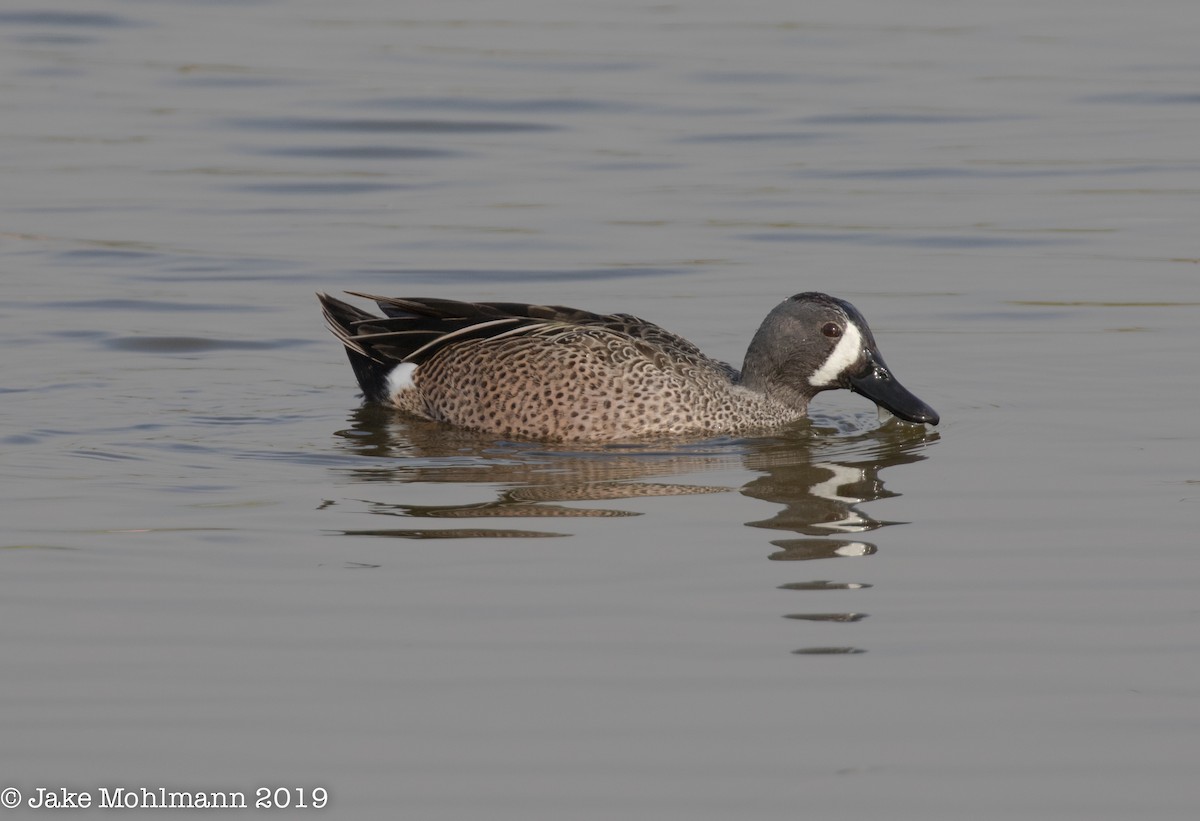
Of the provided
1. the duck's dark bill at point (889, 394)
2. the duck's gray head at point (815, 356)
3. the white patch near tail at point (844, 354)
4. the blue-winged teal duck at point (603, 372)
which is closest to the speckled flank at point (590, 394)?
the blue-winged teal duck at point (603, 372)

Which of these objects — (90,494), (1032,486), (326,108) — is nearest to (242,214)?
(326,108)

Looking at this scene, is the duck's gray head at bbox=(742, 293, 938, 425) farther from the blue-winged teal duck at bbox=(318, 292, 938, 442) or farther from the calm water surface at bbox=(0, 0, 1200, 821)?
the calm water surface at bbox=(0, 0, 1200, 821)

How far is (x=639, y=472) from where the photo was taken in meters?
7.71

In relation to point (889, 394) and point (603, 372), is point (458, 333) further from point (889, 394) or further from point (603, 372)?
point (889, 394)

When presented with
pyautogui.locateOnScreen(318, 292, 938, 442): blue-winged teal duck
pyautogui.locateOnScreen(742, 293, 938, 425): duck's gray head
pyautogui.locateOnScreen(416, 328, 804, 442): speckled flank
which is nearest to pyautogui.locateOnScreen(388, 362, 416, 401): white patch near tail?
pyautogui.locateOnScreen(318, 292, 938, 442): blue-winged teal duck

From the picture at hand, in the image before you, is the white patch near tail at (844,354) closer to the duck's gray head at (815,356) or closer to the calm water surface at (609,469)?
the duck's gray head at (815,356)

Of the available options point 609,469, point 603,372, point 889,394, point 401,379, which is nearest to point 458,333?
point 401,379

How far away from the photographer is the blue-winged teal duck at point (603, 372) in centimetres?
842

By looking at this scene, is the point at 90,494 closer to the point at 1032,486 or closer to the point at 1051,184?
the point at 1032,486

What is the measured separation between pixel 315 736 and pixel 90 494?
2678mm

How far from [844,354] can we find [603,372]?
1011 mm

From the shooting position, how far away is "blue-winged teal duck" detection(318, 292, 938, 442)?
842cm

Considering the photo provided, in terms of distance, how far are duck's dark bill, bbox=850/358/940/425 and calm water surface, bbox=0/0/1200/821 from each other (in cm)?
16

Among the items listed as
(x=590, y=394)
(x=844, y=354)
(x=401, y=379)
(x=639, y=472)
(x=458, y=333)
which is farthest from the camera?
(x=401, y=379)
